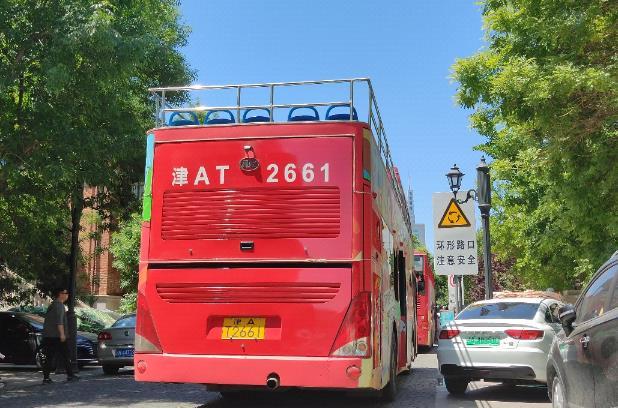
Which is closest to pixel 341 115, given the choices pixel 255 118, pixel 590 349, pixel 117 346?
pixel 255 118

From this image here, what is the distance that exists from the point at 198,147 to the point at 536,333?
5.60m

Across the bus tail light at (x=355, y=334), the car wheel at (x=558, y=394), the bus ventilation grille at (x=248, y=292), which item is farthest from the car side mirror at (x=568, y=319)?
the bus ventilation grille at (x=248, y=292)

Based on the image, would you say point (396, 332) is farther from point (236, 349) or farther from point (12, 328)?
point (12, 328)

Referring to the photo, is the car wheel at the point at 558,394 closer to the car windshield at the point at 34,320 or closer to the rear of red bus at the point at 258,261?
the rear of red bus at the point at 258,261

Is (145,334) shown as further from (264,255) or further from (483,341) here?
(483,341)

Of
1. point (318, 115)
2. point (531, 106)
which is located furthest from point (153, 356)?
point (531, 106)

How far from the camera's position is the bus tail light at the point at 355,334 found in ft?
23.8

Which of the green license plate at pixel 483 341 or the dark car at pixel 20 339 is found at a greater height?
the green license plate at pixel 483 341

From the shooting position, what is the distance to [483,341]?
10.4 metres

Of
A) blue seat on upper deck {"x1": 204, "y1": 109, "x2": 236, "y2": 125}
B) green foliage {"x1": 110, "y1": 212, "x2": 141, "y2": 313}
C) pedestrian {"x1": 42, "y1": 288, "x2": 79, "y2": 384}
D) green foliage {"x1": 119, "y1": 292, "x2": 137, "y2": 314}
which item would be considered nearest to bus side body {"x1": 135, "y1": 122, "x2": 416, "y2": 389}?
blue seat on upper deck {"x1": 204, "y1": 109, "x2": 236, "y2": 125}

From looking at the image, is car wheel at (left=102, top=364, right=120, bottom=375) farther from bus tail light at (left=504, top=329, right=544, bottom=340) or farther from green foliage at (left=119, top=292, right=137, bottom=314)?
green foliage at (left=119, top=292, right=137, bottom=314)

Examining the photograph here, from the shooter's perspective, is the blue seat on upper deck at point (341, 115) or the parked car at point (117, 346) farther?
the parked car at point (117, 346)

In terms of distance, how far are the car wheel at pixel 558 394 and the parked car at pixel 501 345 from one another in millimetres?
2920

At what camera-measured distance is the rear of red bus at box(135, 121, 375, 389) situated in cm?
736
